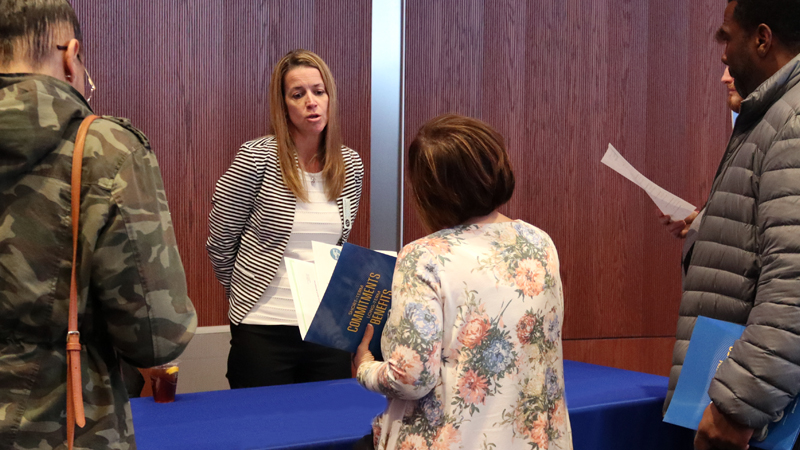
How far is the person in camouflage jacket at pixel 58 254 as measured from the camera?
0.99m

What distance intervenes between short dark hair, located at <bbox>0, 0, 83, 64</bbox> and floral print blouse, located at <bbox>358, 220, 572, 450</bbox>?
0.66 meters

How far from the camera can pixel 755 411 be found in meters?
1.24

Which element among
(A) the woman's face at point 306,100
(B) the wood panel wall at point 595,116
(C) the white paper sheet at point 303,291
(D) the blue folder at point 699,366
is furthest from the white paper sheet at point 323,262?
(B) the wood panel wall at point 595,116

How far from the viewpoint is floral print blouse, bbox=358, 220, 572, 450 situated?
1.25 m

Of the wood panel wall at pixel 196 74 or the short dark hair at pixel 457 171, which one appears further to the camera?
the wood panel wall at pixel 196 74

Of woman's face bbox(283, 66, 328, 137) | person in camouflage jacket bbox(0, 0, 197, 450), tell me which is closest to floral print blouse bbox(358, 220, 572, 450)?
person in camouflage jacket bbox(0, 0, 197, 450)

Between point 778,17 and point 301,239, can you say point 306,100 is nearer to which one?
point 301,239

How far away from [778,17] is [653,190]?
67 cm

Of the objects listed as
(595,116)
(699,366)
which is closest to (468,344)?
(699,366)

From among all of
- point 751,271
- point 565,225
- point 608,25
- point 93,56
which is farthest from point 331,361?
point 608,25

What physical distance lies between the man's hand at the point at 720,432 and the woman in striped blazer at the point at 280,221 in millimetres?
1214

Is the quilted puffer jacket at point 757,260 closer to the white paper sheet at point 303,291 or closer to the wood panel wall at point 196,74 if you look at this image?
the white paper sheet at point 303,291

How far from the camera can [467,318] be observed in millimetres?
1280

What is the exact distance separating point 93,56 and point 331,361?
153cm
